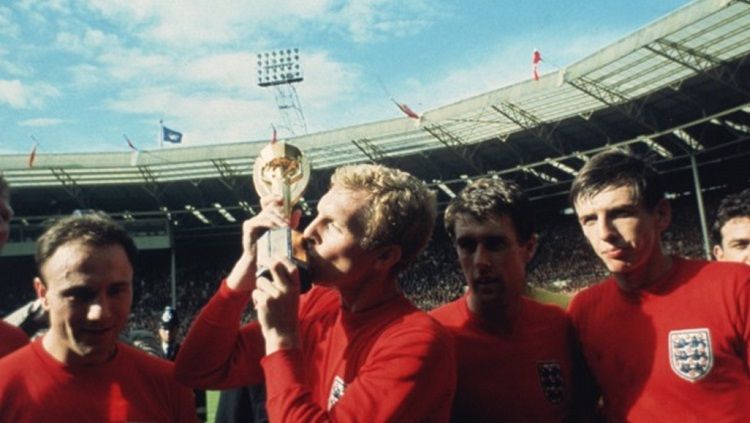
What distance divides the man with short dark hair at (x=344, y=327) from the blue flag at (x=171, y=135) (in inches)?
1074

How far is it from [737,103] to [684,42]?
4.41 metres

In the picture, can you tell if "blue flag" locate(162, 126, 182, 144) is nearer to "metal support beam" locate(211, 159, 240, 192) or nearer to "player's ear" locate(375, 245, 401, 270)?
"metal support beam" locate(211, 159, 240, 192)

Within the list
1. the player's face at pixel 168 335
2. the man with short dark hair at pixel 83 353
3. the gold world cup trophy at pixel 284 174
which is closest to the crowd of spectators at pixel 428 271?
the player's face at pixel 168 335

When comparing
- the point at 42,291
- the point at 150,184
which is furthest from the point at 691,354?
the point at 150,184

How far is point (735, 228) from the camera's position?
3.70 m

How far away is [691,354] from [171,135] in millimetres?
28111

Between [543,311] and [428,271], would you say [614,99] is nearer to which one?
[428,271]

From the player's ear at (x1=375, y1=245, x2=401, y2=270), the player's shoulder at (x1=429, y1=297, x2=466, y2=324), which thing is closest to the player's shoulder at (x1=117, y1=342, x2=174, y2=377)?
the player's ear at (x1=375, y1=245, x2=401, y2=270)

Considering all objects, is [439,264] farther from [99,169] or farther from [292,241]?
[292,241]

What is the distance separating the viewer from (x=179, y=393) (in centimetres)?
245

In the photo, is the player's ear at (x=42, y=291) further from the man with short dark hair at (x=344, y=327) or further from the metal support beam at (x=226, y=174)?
the metal support beam at (x=226, y=174)

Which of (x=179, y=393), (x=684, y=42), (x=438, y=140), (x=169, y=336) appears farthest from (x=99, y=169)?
(x=179, y=393)

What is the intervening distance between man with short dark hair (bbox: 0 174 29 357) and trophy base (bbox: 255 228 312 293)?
143 cm

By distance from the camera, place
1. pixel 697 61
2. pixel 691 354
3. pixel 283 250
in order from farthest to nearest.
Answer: pixel 697 61 → pixel 691 354 → pixel 283 250
